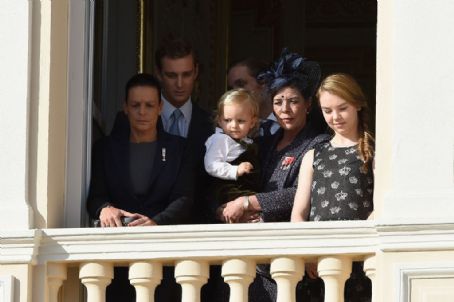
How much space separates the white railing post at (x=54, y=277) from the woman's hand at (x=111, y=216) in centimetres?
31

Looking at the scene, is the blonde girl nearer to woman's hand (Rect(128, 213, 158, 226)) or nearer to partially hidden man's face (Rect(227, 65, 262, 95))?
woman's hand (Rect(128, 213, 158, 226))

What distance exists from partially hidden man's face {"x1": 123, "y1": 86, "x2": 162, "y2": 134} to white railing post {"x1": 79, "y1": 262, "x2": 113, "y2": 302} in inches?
33.7

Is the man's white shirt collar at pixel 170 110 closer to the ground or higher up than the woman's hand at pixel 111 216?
higher up

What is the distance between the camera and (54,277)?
13.0 metres

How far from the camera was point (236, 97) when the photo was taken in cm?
1347

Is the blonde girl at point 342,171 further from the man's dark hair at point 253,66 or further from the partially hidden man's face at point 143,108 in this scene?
the man's dark hair at point 253,66

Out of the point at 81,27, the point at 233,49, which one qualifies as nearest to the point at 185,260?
the point at 81,27

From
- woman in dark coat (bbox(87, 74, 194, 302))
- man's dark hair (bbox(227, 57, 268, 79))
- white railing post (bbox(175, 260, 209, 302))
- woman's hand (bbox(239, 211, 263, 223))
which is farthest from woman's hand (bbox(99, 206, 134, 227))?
man's dark hair (bbox(227, 57, 268, 79))

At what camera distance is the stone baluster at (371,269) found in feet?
41.6

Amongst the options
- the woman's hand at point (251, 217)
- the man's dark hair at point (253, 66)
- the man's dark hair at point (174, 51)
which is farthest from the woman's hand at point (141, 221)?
the man's dark hair at point (253, 66)

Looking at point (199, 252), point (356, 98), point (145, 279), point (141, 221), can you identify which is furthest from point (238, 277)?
point (356, 98)

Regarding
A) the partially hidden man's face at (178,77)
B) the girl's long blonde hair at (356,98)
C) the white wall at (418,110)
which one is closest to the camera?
the white wall at (418,110)

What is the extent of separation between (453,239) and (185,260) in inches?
52.3

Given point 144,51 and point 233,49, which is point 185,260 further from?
point 233,49
